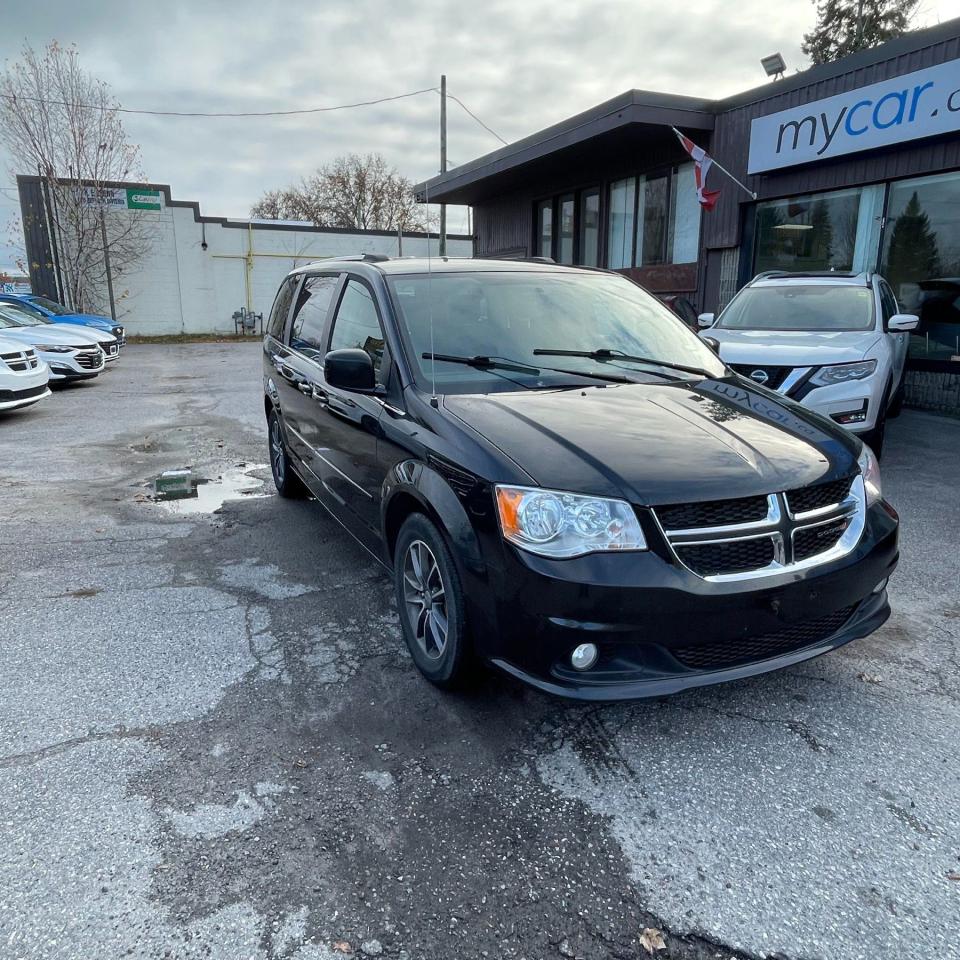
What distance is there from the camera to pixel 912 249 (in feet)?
34.4

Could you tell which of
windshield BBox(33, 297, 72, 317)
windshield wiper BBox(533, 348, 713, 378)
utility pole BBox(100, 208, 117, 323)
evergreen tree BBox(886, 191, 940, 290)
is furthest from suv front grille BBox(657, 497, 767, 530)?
utility pole BBox(100, 208, 117, 323)

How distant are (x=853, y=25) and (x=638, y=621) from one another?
4009 centimetres

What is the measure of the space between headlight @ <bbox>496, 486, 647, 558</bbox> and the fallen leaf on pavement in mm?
1065

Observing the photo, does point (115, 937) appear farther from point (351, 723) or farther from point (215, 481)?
point (215, 481)

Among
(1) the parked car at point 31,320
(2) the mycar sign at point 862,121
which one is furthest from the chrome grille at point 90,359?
(2) the mycar sign at point 862,121

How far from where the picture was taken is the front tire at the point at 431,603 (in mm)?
2779

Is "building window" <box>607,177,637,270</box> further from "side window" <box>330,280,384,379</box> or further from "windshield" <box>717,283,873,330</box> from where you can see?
"side window" <box>330,280,384,379</box>

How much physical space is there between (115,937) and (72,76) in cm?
3091

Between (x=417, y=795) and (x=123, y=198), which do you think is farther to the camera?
(x=123, y=198)

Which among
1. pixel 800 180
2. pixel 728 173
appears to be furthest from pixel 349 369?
pixel 728 173

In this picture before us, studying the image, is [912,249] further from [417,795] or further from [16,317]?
[16,317]

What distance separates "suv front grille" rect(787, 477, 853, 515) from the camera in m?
2.62

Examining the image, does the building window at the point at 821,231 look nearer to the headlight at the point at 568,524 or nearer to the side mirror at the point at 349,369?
the side mirror at the point at 349,369

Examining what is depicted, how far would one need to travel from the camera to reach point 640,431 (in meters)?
2.85
